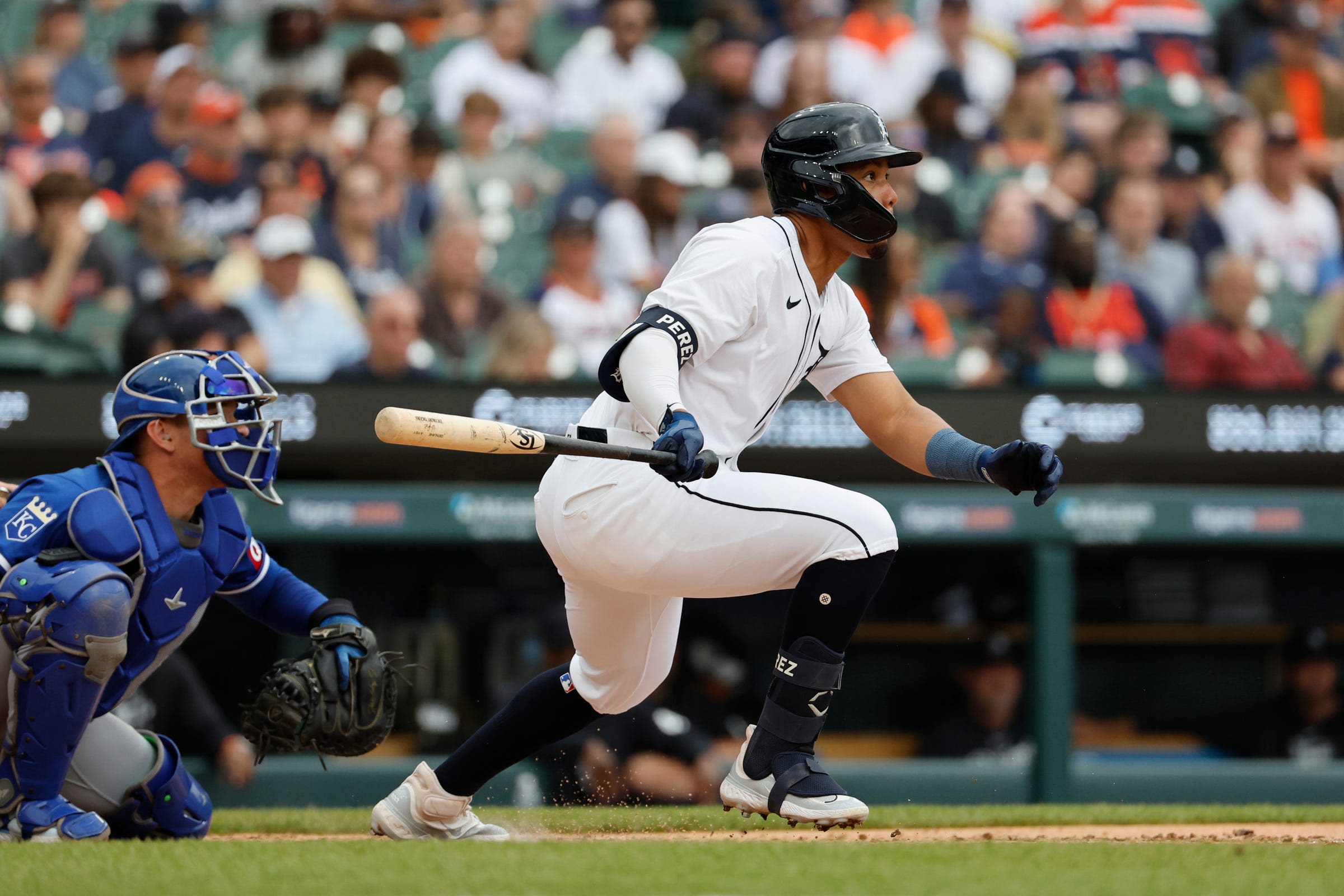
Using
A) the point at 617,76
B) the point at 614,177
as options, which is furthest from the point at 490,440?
the point at 617,76

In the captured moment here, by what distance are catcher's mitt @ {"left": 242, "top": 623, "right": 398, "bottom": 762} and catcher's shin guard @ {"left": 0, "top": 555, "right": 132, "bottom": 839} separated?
1.06 feet

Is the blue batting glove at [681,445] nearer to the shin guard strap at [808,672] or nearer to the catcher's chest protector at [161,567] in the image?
the shin guard strap at [808,672]

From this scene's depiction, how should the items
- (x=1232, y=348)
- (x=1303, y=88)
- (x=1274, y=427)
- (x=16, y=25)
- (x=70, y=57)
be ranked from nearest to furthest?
1. (x=1274, y=427)
2. (x=1232, y=348)
3. (x=70, y=57)
4. (x=1303, y=88)
5. (x=16, y=25)

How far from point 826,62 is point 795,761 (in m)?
5.41

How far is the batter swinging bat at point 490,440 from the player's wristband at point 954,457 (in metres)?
0.61

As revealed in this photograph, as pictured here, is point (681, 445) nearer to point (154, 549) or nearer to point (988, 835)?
point (154, 549)

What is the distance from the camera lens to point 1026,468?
3.37 metres

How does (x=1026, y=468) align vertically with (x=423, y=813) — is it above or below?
above

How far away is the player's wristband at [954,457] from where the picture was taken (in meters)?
3.48

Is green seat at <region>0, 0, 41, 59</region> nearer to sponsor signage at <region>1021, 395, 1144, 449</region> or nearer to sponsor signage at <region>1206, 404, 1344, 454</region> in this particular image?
sponsor signage at <region>1021, 395, 1144, 449</region>

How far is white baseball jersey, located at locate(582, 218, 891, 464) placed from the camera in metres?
3.18

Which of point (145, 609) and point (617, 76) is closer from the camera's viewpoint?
point (145, 609)

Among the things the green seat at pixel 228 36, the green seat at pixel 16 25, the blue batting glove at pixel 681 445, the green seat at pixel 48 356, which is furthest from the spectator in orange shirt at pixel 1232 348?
the green seat at pixel 16 25

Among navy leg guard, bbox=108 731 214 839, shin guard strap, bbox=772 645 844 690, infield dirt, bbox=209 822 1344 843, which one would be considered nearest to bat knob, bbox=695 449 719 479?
shin guard strap, bbox=772 645 844 690
